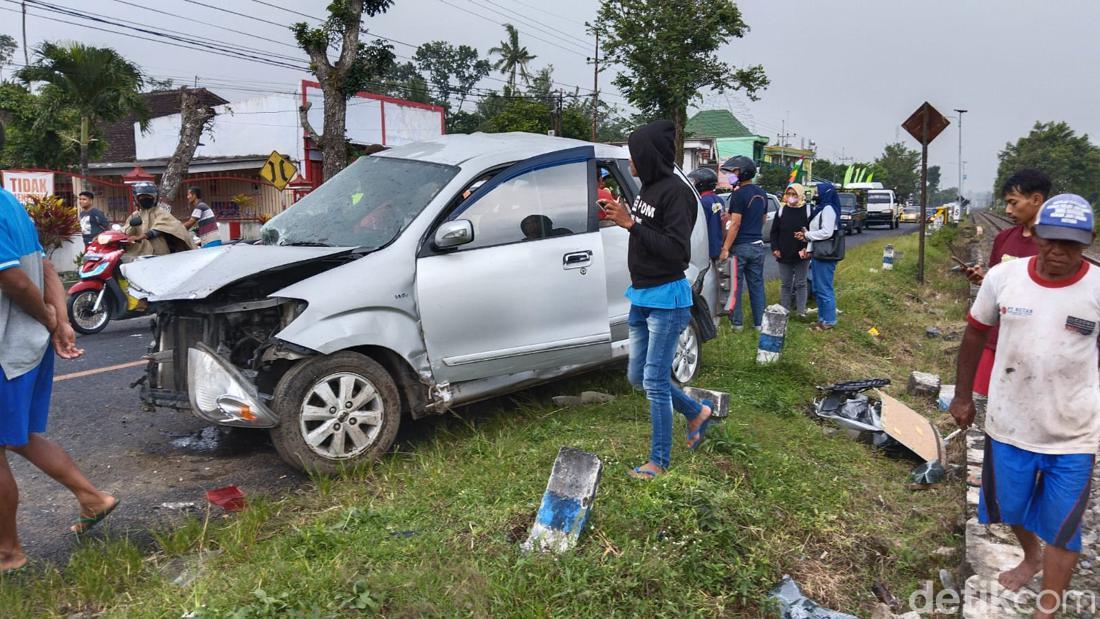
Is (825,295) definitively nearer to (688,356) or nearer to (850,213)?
(688,356)

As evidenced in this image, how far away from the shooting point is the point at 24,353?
3.39 meters

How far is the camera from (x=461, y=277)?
15.8ft

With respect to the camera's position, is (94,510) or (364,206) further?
(364,206)

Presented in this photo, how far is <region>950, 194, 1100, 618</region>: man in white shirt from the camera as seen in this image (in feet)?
9.83

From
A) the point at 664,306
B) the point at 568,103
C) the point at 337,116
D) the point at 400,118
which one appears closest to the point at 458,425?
the point at 664,306

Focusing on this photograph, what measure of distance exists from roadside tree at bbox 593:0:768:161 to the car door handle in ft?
82.4

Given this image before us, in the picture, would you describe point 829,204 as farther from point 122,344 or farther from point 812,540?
point 122,344

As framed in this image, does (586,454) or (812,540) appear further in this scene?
(812,540)

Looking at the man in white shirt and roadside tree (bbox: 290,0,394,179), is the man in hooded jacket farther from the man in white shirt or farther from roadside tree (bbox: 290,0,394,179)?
roadside tree (bbox: 290,0,394,179)

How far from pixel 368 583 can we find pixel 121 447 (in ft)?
9.40

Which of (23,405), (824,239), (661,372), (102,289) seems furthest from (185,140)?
(661,372)

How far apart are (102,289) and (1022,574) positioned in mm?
9469

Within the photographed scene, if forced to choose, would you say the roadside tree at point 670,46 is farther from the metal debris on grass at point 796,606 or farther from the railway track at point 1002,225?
the metal debris on grass at point 796,606

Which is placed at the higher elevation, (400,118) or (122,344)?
(400,118)
